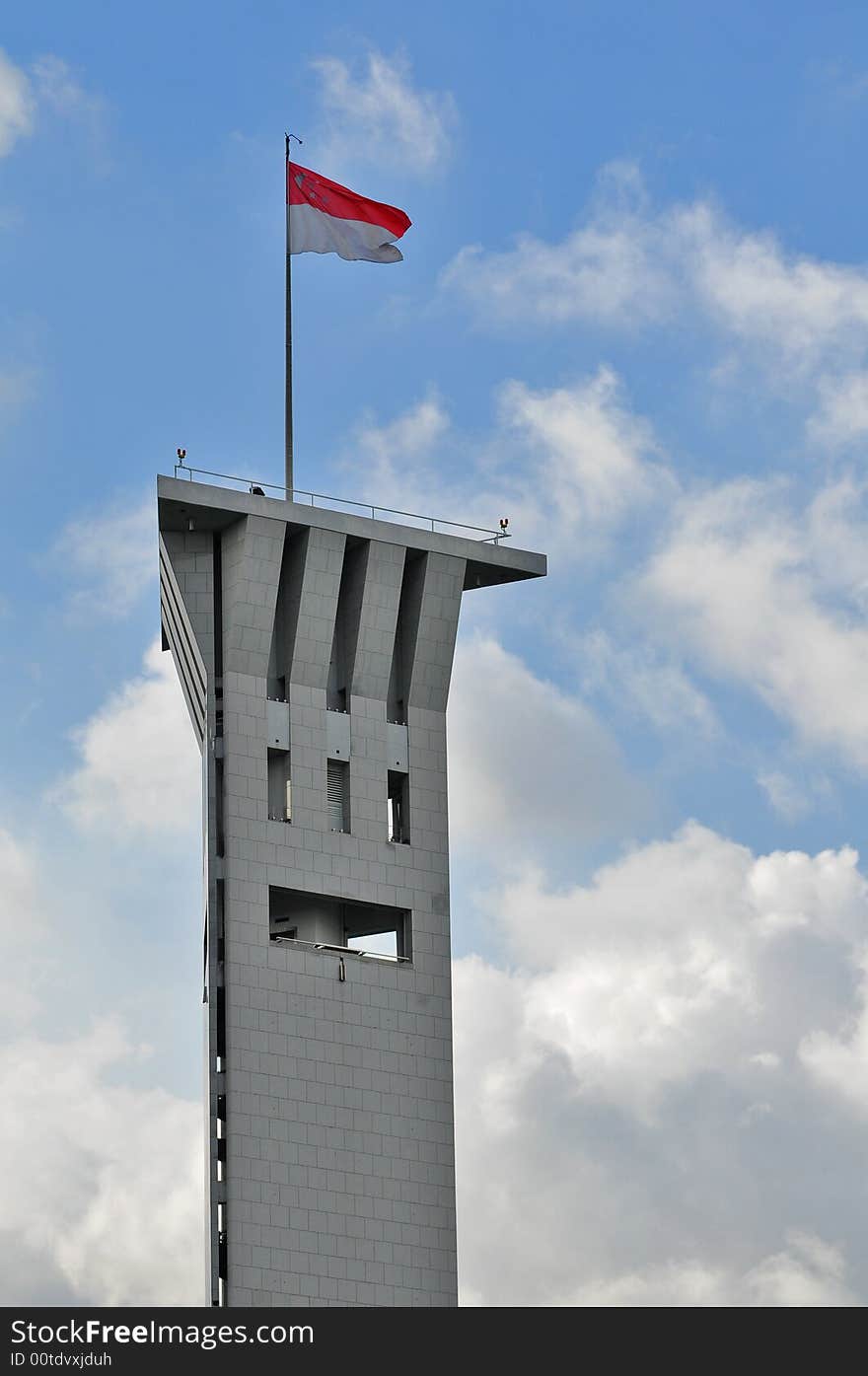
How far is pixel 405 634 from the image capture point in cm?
A: 9481

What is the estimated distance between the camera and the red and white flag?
95125mm

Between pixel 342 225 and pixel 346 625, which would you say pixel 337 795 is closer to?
pixel 346 625

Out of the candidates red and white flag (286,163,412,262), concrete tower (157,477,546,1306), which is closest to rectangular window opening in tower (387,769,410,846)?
concrete tower (157,477,546,1306)

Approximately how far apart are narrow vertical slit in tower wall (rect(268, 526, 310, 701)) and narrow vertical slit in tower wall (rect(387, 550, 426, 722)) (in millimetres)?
3928

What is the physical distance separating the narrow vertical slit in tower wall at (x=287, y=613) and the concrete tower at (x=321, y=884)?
0.10m

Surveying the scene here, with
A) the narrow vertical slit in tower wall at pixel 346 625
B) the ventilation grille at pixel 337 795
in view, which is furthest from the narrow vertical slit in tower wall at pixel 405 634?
the ventilation grille at pixel 337 795

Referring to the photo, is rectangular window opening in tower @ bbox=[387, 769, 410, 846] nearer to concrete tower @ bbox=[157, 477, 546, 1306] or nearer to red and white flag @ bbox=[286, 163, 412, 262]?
concrete tower @ bbox=[157, 477, 546, 1306]

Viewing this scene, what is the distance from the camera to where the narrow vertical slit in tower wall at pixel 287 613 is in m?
91.7

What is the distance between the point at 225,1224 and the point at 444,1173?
26.6 feet

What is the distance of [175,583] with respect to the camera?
91.8 meters

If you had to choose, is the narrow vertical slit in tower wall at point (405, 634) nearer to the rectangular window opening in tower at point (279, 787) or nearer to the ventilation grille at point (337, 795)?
the ventilation grille at point (337, 795)

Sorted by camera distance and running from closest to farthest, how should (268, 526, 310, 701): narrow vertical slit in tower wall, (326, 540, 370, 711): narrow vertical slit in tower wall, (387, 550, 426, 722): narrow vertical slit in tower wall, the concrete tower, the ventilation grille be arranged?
the concrete tower, the ventilation grille, (268, 526, 310, 701): narrow vertical slit in tower wall, (326, 540, 370, 711): narrow vertical slit in tower wall, (387, 550, 426, 722): narrow vertical slit in tower wall

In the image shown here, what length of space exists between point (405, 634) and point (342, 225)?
46.9ft
